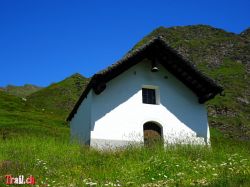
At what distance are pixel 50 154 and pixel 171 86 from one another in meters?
10.2

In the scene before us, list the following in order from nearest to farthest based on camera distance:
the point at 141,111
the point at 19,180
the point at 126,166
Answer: the point at 19,180 < the point at 126,166 < the point at 141,111

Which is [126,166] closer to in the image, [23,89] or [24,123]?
[24,123]

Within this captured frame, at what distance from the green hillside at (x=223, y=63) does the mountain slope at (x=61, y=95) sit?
61.5ft

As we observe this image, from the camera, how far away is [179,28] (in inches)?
4739

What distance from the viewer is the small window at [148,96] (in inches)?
961

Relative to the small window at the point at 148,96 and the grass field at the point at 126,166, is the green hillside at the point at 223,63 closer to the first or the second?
the small window at the point at 148,96

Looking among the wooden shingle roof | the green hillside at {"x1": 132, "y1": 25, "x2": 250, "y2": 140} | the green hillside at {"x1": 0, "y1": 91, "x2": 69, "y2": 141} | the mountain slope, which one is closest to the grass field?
the wooden shingle roof

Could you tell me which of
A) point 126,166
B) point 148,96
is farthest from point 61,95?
point 126,166

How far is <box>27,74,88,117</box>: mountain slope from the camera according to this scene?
240 ft

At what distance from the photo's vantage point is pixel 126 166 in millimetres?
14812

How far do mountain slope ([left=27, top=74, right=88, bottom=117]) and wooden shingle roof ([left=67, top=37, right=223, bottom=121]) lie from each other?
45.8 metres

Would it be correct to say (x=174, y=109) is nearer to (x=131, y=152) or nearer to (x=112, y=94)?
(x=112, y=94)

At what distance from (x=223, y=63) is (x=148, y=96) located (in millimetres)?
70983

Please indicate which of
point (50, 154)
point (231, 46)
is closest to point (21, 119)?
point (50, 154)
